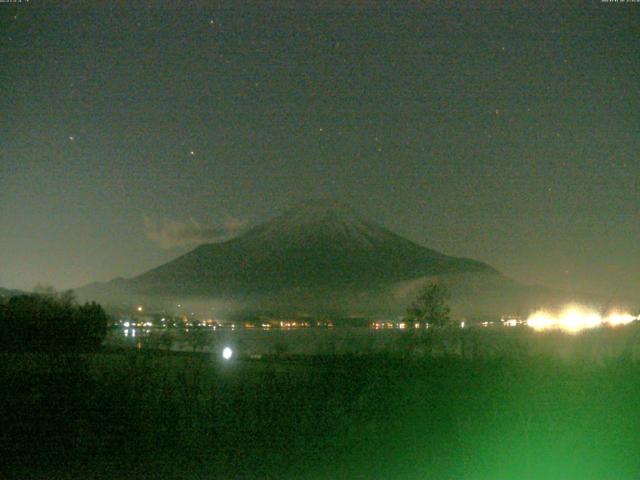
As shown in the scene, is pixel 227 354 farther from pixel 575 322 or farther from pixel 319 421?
pixel 575 322

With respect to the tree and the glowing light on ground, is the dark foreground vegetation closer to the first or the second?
the glowing light on ground

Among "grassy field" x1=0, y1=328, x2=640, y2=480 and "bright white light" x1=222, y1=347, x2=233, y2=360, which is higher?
"bright white light" x1=222, y1=347, x2=233, y2=360

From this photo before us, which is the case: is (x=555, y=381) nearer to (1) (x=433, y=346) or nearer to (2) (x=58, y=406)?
(1) (x=433, y=346)

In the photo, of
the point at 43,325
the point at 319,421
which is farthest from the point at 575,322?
the point at 319,421

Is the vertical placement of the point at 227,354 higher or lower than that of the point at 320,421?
higher

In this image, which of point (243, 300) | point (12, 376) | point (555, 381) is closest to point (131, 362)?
point (12, 376)

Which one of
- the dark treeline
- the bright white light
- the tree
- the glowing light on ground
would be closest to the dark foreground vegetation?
the bright white light

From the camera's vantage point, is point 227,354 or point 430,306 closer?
point 227,354
